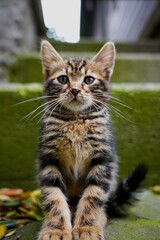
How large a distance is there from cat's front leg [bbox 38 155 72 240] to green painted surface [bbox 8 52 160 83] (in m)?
2.13

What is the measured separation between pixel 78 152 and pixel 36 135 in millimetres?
809

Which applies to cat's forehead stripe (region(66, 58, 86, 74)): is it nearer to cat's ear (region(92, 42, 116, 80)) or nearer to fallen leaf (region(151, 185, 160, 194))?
cat's ear (region(92, 42, 116, 80))

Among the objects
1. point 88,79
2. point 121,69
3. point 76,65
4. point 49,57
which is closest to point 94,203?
point 88,79

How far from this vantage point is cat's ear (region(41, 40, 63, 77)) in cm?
166

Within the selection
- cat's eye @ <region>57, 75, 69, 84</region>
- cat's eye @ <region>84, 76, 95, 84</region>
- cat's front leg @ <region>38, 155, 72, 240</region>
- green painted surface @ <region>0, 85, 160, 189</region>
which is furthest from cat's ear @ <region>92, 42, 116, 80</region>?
cat's front leg @ <region>38, 155, 72, 240</region>

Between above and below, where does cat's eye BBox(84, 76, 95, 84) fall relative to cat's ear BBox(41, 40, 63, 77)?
below

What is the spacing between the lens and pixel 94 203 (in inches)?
50.1

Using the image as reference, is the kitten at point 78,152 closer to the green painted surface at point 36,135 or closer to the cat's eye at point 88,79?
the cat's eye at point 88,79

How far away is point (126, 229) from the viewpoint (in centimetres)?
127

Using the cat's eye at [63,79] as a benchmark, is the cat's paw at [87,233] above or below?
below

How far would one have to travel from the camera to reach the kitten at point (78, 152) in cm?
123

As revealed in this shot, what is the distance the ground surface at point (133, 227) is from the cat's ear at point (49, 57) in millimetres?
1093

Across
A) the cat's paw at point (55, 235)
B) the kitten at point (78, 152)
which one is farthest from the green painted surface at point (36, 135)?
the cat's paw at point (55, 235)

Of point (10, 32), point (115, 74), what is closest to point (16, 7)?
point (10, 32)
